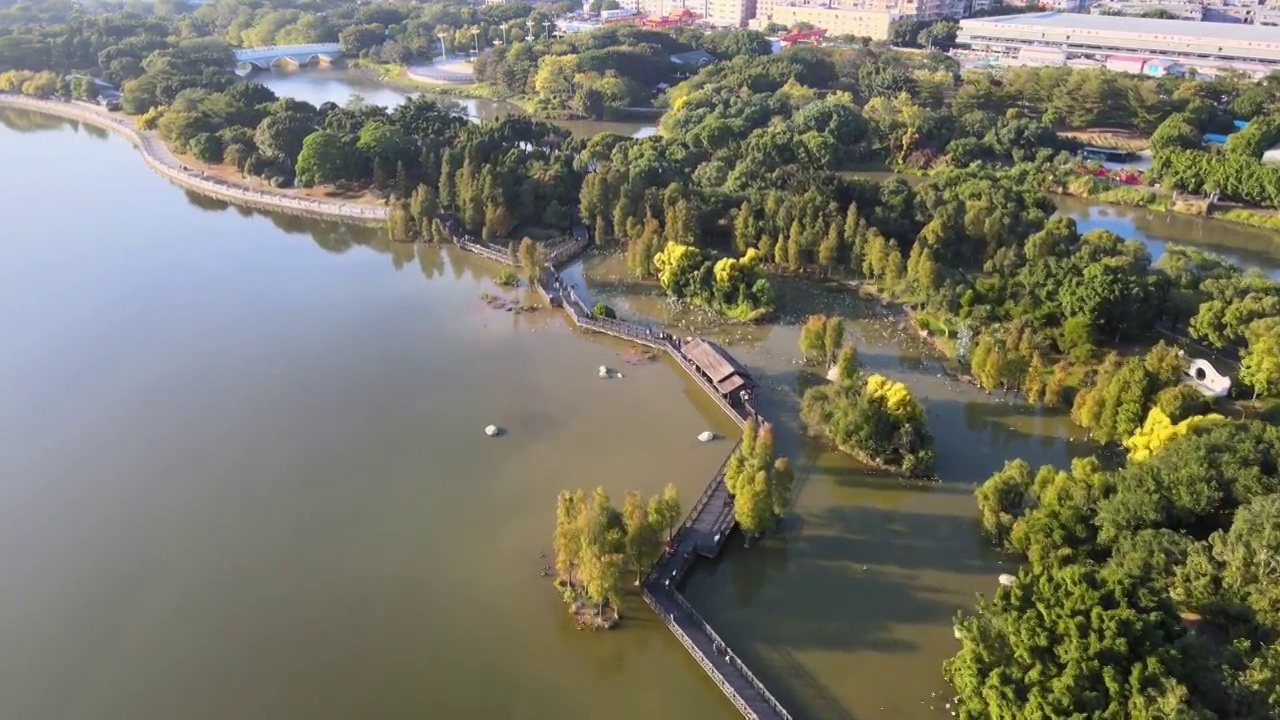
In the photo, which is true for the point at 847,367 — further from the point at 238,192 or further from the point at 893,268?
the point at 238,192

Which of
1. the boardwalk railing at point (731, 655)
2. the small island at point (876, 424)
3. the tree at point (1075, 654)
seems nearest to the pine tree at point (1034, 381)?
the small island at point (876, 424)

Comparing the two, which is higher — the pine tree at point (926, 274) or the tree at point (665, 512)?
the pine tree at point (926, 274)

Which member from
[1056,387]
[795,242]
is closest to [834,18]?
[795,242]

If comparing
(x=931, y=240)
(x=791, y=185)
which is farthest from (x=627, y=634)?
(x=791, y=185)

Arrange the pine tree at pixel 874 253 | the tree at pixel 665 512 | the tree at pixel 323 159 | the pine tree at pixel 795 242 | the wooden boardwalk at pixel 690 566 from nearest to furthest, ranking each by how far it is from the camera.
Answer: the wooden boardwalk at pixel 690 566
the tree at pixel 665 512
the pine tree at pixel 874 253
the pine tree at pixel 795 242
the tree at pixel 323 159

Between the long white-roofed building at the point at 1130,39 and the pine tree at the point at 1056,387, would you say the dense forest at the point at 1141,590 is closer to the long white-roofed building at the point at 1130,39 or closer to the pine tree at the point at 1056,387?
the pine tree at the point at 1056,387

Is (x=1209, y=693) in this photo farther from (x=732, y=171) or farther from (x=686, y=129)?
(x=686, y=129)

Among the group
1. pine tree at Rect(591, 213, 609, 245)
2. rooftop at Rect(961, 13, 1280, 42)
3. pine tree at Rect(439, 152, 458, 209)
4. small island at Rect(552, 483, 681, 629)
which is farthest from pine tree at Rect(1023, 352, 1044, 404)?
rooftop at Rect(961, 13, 1280, 42)
